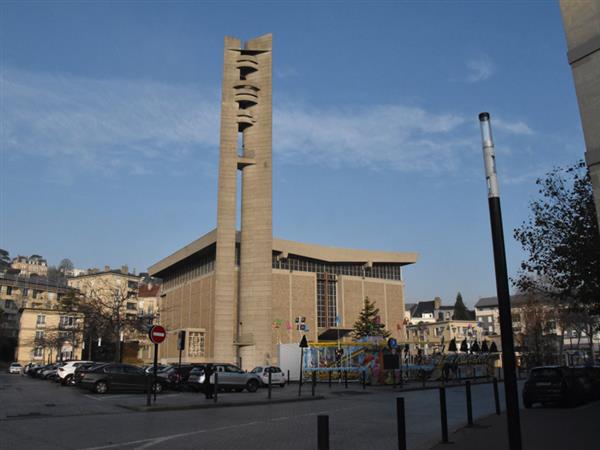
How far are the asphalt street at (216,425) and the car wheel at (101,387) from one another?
14.0 feet

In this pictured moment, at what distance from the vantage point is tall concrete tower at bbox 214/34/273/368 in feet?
173

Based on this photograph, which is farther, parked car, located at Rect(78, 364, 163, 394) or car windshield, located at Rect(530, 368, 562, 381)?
parked car, located at Rect(78, 364, 163, 394)

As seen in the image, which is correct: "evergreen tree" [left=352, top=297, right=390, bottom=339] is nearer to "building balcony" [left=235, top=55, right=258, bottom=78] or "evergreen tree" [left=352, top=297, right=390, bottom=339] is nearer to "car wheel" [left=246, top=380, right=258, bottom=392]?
"building balcony" [left=235, top=55, right=258, bottom=78]

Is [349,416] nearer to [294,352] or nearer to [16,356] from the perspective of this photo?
[294,352]

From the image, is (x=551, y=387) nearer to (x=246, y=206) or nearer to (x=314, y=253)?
(x=246, y=206)

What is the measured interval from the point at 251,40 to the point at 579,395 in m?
50.3

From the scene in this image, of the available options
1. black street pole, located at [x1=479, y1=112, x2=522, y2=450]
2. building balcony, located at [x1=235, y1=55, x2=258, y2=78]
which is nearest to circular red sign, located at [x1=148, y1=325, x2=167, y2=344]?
black street pole, located at [x1=479, y1=112, x2=522, y2=450]

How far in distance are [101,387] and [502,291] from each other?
23.9 meters

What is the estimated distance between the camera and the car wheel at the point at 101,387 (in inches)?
1037

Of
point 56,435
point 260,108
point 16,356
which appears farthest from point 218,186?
point 16,356

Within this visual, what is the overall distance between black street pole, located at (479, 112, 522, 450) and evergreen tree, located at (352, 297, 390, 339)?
60403 mm

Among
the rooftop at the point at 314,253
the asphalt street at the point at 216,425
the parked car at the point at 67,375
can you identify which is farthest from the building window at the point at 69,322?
the asphalt street at the point at 216,425

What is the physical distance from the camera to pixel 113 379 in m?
26.5

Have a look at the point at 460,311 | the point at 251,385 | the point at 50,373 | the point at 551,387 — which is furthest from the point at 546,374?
the point at 460,311
